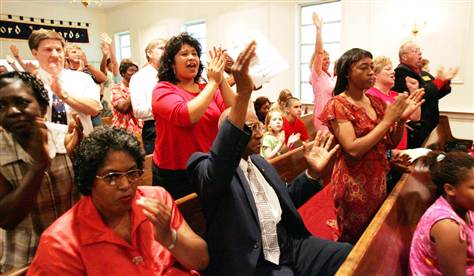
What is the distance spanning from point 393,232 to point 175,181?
1198 millimetres

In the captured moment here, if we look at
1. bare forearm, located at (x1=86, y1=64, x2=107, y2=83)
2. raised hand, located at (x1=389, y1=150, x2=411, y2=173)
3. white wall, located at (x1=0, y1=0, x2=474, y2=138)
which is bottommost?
raised hand, located at (x1=389, y1=150, x2=411, y2=173)

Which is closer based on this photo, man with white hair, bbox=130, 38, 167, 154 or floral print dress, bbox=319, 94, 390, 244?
floral print dress, bbox=319, 94, 390, 244

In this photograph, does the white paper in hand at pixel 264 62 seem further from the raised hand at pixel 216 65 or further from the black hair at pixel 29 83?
the black hair at pixel 29 83

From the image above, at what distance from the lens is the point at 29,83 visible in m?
1.10

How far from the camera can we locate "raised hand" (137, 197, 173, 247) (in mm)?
1021

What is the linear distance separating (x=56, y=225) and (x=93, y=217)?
109 mm

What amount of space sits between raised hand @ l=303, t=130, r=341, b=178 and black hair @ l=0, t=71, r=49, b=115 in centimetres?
118

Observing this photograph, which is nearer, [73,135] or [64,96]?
[73,135]

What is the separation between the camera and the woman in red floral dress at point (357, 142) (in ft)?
6.15

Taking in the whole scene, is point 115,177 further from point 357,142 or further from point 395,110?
point 395,110

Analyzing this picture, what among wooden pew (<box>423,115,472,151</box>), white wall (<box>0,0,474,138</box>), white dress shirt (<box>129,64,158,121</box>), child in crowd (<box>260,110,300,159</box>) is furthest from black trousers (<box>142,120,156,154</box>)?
white wall (<box>0,0,474,138</box>)

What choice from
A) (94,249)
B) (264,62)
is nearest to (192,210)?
(94,249)

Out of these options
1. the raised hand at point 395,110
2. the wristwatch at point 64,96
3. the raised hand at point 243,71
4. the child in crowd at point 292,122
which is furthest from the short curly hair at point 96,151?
the child in crowd at point 292,122

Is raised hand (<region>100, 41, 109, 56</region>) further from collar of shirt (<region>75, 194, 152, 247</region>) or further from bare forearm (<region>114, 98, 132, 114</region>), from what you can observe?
collar of shirt (<region>75, 194, 152, 247</region>)
